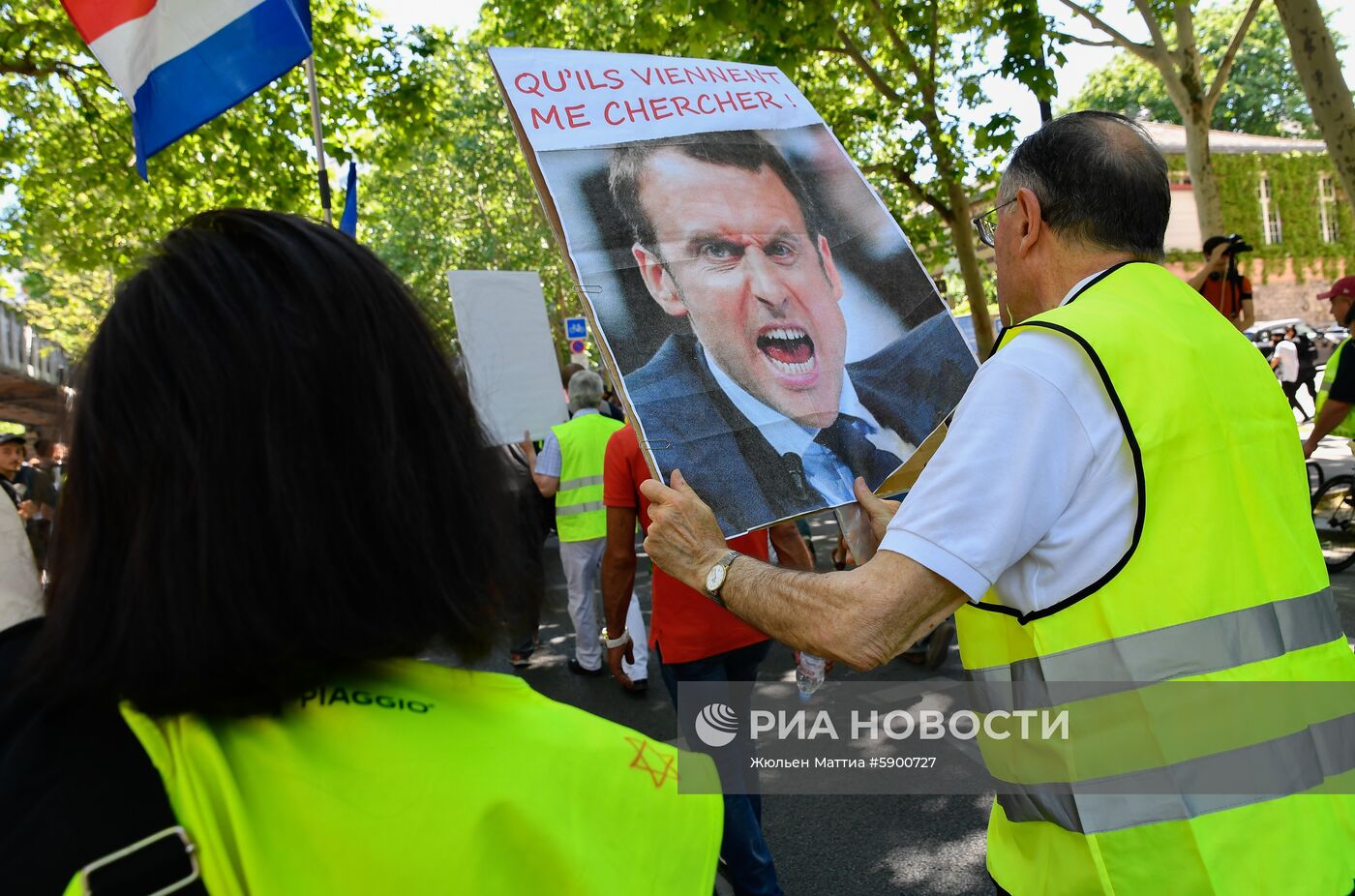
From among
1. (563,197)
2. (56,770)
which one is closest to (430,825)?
(56,770)

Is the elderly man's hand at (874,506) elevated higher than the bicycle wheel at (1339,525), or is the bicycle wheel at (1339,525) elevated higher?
the elderly man's hand at (874,506)

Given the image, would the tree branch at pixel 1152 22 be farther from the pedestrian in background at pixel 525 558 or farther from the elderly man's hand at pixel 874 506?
the pedestrian in background at pixel 525 558

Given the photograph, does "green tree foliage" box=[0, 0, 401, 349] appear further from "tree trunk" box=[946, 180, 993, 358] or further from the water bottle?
the water bottle

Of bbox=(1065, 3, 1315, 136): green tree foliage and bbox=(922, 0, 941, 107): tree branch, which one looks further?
bbox=(1065, 3, 1315, 136): green tree foliage

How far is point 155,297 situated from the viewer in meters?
0.90

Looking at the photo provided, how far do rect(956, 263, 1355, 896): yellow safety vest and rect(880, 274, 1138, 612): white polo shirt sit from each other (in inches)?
1.0

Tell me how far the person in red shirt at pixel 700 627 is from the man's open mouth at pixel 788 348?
0.91 meters

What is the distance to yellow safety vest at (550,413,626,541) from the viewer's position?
635 centimetres

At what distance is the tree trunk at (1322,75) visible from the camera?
23.5 ft

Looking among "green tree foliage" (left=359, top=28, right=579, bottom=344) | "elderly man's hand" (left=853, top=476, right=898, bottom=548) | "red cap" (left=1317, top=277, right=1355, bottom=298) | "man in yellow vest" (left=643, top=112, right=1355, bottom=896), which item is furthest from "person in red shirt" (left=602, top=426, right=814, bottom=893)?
"green tree foliage" (left=359, top=28, right=579, bottom=344)

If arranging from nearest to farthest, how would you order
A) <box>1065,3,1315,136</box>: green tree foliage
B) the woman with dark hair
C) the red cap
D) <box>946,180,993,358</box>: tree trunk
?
the woman with dark hair
the red cap
<box>946,180,993,358</box>: tree trunk
<box>1065,3,1315,136</box>: green tree foliage

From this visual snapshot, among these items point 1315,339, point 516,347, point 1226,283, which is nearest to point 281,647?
point 516,347

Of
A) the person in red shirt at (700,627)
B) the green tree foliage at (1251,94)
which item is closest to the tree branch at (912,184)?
the person in red shirt at (700,627)

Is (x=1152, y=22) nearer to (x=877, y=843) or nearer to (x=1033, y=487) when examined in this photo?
(x=877, y=843)
